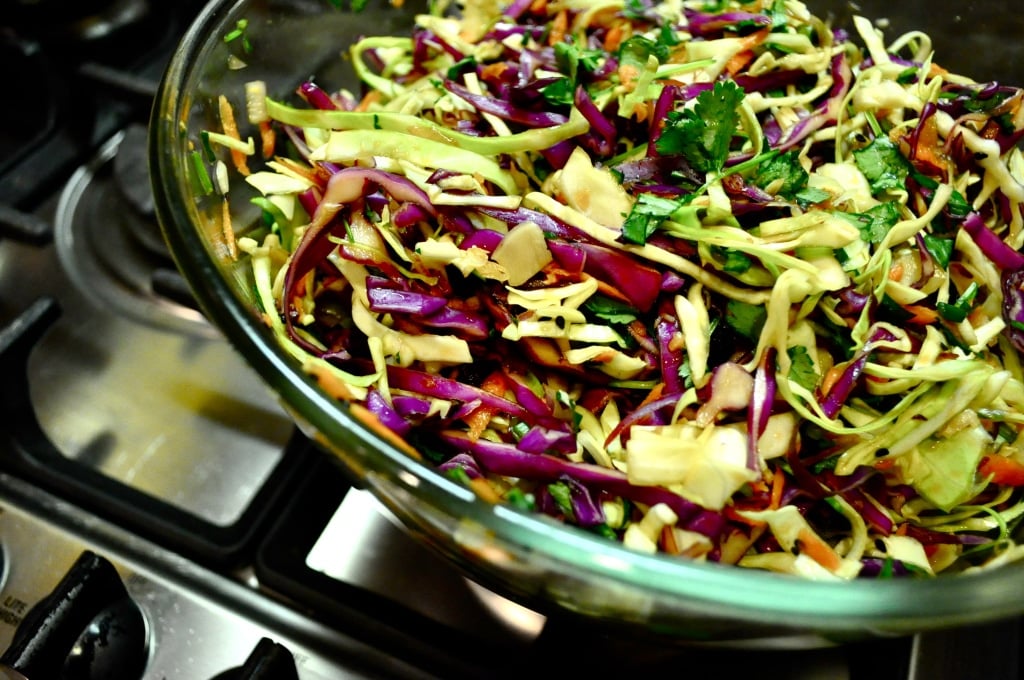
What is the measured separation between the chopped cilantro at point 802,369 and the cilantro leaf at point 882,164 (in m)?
0.25

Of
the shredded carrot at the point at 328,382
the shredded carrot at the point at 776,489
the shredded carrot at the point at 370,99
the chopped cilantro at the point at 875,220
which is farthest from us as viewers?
the shredded carrot at the point at 370,99

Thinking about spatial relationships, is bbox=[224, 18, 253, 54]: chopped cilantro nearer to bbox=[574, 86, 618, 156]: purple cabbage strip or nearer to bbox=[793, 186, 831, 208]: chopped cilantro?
bbox=[574, 86, 618, 156]: purple cabbage strip

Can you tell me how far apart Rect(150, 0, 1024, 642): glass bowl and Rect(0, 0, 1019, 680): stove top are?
4.5 inches

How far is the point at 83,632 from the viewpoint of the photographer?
0.85m

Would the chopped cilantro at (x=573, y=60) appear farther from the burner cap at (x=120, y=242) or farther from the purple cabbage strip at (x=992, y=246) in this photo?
the burner cap at (x=120, y=242)

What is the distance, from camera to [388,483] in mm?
644

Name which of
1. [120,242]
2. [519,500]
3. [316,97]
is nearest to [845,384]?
[519,500]

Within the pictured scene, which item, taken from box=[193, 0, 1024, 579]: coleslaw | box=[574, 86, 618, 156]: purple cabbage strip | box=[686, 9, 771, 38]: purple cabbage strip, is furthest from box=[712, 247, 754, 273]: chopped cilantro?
box=[686, 9, 771, 38]: purple cabbage strip

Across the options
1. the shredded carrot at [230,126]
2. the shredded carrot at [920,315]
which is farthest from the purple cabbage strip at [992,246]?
the shredded carrot at [230,126]

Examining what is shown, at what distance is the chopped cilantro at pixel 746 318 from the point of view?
0.85 m

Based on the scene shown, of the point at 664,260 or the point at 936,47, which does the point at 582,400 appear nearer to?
the point at 664,260

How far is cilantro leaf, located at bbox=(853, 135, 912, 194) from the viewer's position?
3.13ft

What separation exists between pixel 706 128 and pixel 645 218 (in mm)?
130

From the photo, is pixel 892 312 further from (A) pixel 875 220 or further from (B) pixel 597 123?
(B) pixel 597 123
